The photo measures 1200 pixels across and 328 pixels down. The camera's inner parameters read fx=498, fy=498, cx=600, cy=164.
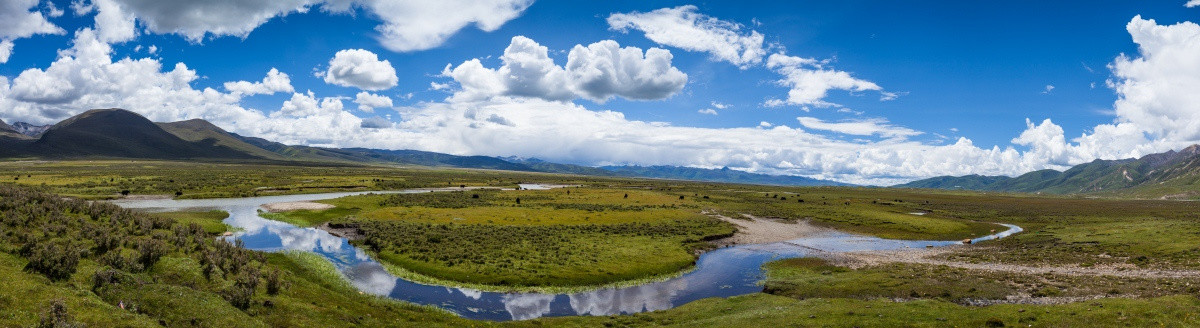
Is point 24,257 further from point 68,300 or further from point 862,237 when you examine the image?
point 862,237

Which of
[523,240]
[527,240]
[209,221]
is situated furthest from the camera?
[209,221]

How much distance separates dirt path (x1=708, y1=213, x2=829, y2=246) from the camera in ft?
247

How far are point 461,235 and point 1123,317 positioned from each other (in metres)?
60.0

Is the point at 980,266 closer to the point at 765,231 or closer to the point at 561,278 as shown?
the point at 765,231

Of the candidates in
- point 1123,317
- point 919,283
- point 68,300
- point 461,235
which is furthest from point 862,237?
point 68,300

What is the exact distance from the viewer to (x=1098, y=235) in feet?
244

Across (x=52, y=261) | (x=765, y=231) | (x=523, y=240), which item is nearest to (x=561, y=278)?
(x=523, y=240)

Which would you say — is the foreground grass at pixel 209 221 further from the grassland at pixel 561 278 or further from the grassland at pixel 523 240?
the grassland at pixel 523 240

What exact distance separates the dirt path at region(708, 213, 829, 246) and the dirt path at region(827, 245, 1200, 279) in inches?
589

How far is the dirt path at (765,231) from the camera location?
247 feet

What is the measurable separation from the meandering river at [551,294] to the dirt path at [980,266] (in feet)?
17.9

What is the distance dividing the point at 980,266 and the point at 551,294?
46.2m

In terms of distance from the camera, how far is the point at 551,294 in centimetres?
4269

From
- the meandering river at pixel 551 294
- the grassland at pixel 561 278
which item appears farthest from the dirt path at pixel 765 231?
the grassland at pixel 561 278
